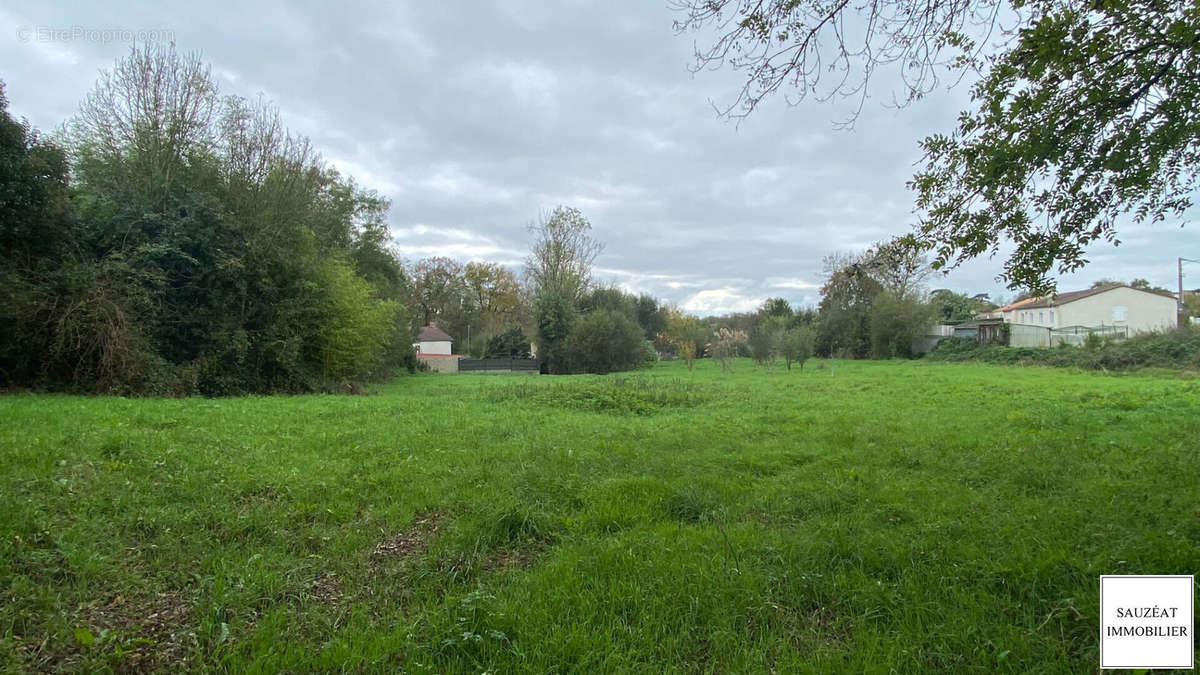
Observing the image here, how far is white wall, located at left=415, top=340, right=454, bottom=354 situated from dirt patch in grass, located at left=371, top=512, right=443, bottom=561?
38.4 metres

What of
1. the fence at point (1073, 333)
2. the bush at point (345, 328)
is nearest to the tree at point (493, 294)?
the bush at point (345, 328)

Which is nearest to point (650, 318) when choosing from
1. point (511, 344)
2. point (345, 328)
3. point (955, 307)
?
point (511, 344)

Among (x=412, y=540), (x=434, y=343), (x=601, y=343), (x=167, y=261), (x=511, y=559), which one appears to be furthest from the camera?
(x=434, y=343)

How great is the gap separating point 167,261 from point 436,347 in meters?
28.3

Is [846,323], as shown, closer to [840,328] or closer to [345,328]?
[840,328]

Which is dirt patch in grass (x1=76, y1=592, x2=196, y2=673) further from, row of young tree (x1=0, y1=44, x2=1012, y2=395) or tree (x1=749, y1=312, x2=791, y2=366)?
tree (x1=749, y1=312, x2=791, y2=366)

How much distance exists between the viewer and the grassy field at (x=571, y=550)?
224 centimetres

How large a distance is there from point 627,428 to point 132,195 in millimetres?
13667

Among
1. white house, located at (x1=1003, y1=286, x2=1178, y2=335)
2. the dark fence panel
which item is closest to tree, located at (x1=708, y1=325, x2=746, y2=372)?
the dark fence panel

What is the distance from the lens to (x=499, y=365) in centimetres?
3325

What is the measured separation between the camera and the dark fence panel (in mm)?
32219

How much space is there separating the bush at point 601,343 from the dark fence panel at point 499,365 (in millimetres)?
3838

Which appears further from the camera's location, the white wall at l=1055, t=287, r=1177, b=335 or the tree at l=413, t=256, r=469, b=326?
the tree at l=413, t=256, r=469, b=326

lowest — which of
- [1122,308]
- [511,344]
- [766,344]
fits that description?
[766,344]
